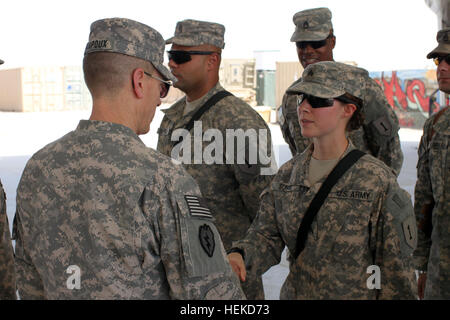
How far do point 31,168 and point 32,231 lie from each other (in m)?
0.19

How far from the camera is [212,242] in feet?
4.94

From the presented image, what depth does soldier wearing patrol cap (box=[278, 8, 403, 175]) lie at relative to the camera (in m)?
3.29

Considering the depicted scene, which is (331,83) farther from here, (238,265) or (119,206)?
(119,206)

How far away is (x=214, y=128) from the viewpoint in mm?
3062

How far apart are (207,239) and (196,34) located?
6.64 feet

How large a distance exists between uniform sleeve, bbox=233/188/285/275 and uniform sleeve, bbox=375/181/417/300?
432 mm

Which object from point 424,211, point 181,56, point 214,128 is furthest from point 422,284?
A: point 181,56

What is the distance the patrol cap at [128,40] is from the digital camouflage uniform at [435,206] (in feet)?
6.36

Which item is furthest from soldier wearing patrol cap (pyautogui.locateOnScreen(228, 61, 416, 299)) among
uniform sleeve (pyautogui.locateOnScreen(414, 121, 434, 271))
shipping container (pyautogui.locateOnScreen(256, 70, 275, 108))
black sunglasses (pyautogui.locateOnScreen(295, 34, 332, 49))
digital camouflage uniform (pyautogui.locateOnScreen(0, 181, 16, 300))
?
shipping container (pyautogui.locateOnScreen(256, 70, 275, 108))

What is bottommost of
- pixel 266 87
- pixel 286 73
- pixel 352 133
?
pixel 352 133

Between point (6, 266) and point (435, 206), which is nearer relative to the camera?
point (6, 266)

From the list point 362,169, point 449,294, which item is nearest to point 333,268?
point 362,169

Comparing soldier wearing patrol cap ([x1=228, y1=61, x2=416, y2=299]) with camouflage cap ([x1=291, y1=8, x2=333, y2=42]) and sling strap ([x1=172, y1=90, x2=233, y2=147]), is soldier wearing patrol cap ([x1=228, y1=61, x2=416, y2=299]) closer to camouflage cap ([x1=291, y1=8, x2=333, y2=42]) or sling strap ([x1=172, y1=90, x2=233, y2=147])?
sling strap ([x1=172, y1=90, x2=233, y2=147])

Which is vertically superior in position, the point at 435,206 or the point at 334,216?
the point at 334,216
